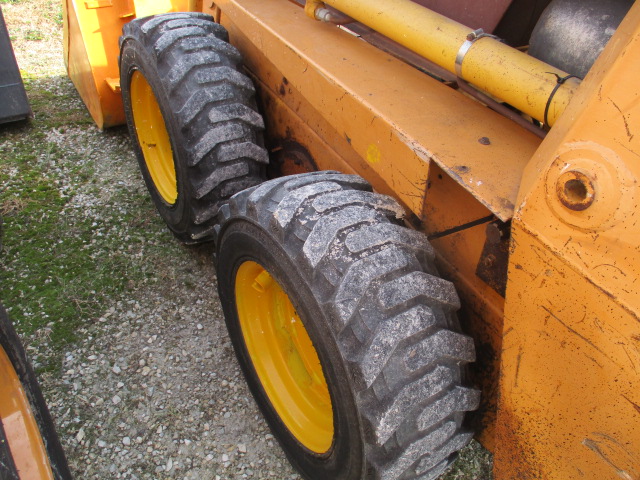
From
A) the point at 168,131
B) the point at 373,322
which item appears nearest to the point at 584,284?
the point at 373,322

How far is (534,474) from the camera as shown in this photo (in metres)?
1.33

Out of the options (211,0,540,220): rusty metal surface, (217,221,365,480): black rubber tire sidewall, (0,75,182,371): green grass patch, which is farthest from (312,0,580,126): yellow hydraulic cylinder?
(0,75,182,371): green grass patch

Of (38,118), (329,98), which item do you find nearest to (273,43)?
(329,98)

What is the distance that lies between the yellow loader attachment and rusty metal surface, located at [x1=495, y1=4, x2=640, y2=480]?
2.37 meters

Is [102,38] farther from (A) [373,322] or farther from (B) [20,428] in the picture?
(A) [373,322]

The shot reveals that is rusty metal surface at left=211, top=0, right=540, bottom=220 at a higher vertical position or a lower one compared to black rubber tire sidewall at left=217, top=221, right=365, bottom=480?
higher

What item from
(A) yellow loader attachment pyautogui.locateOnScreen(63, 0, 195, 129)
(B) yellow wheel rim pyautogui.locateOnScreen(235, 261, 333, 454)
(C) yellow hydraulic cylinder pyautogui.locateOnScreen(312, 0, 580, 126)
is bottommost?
(B) yellow wheel rim pyautogui.locateOnScreen(235, 261, 333, 454)

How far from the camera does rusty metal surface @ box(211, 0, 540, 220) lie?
130 cm

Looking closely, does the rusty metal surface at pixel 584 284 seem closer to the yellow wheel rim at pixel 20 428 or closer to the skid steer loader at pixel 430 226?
the skid steer loader at pixel 430 226

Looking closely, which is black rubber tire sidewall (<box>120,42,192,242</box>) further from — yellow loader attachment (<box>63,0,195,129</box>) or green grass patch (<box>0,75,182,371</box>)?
yellow loader attachment (<box>63,0,195,129</box>)

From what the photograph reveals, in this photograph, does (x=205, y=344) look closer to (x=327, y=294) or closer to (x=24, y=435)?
(x=24, y=435)

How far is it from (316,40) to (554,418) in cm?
140

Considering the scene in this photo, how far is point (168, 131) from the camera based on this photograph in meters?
2.33

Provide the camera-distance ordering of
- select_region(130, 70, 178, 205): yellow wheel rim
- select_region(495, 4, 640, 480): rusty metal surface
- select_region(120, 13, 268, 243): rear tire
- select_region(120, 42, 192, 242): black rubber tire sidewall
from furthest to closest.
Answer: select_region(130, 70, 178, 205): yellow wheel rim → select_region(120, 42, 192, 242): black rubber tire sidewall → select_region(120, 13, 268, 243): rear tire → select_region(495, 4, 640, 480): rusty metal surface
